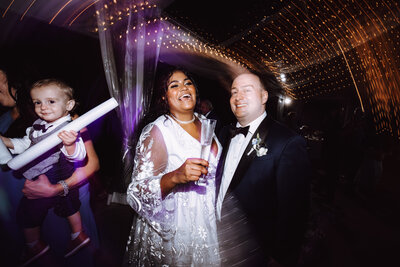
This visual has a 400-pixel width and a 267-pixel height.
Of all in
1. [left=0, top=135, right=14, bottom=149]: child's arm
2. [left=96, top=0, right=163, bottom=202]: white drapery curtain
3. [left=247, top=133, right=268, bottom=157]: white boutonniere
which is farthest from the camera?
[left=96, top=0, right=163, bottom=202]: white drapery curtain

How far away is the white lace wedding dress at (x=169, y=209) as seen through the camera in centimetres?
128

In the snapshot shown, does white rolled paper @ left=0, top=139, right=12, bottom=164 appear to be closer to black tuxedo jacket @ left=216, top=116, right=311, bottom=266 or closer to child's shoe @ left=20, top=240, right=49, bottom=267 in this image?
child's shoe @ left=20, top=240, right=49, bottom=267

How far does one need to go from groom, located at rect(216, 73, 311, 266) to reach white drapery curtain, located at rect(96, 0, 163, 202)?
1.59 m

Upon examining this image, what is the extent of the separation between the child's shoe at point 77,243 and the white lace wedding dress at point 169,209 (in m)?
0.43

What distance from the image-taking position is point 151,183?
126 centimetres

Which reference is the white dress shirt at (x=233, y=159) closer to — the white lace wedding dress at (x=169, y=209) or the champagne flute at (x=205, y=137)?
the white lace wedding dress at (x=169, y=209)

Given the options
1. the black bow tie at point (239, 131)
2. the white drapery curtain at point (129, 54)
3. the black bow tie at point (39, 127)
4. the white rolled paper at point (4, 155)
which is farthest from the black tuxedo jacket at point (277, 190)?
the white drapery curtain at point (129, 54)

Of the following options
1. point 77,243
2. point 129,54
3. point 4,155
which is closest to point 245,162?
point 77,243

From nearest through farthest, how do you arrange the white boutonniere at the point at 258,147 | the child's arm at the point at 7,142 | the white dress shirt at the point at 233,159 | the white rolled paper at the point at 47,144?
1. the white rolled paper at the point at 47,144
2. the child's arm at the point at 7,142
3. the white boutonniere at the point at 258,147
4. the white dress shirt at the point at 233,159

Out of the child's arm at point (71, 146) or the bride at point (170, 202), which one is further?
the bride at point (170, 202)

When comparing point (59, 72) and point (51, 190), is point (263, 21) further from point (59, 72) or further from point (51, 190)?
point (51, 190)

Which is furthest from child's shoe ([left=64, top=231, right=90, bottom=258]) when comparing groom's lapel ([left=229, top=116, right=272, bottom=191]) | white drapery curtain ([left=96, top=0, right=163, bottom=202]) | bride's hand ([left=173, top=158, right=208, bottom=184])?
white drapery curtain ([left=96, top=0, right=163, bottom=202])

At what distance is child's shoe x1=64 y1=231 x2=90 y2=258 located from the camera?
50.5 inches

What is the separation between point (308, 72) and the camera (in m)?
3.32
